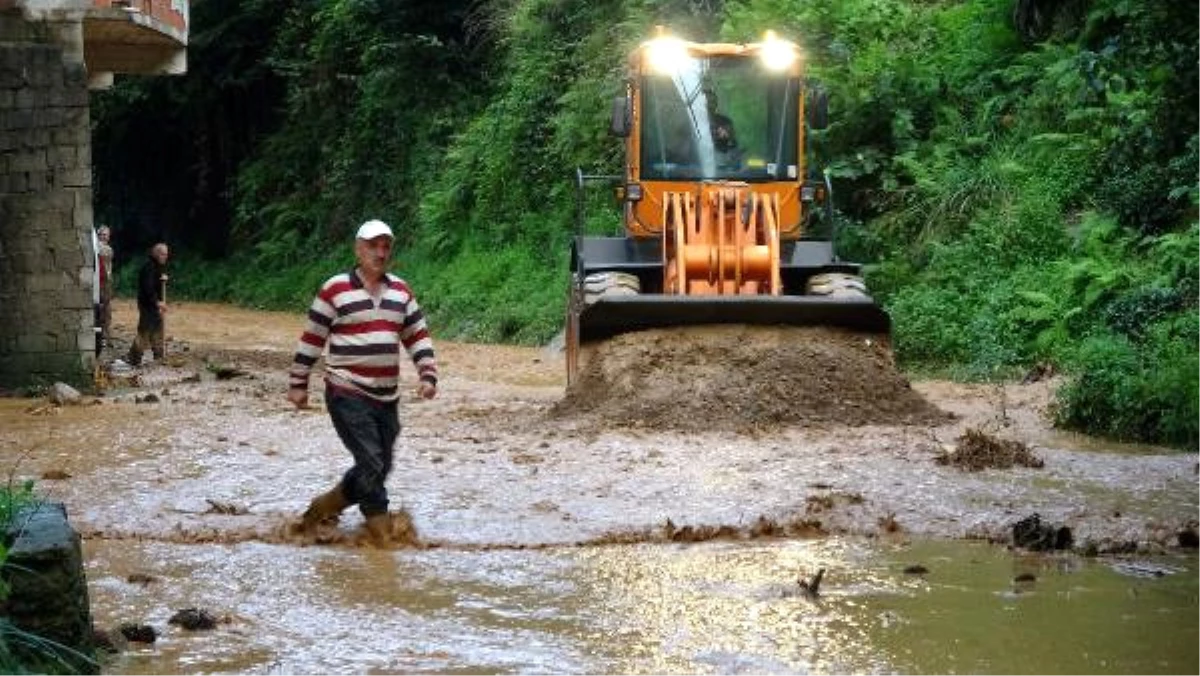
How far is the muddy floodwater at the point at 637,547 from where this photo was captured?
706cm

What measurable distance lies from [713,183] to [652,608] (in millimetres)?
8986

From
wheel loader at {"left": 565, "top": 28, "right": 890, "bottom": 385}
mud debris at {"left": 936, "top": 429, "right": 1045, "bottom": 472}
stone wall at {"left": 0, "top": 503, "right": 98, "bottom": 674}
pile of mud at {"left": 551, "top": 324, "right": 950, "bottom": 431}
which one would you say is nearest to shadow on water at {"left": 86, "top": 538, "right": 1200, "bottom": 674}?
stone wall at {"left": 0, "top": 503, "right": 98, "bottom": 674}

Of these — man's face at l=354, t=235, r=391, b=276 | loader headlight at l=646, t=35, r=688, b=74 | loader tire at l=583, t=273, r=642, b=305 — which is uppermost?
loader headlight at l=646, t=35, r=688, b=74

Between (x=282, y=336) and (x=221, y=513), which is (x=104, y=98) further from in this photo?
(x=221, y=513)

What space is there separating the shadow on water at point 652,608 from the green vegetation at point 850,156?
3.23 m

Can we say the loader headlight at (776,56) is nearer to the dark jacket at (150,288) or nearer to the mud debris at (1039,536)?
the mud debris at (1039,536)

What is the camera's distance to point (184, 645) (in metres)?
7.10

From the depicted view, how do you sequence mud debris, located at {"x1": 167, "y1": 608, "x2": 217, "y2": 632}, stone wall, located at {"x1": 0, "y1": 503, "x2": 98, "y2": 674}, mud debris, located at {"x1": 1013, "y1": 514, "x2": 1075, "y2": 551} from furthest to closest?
1. mud debris, located at {"x1": 1013, "y1": 514, "x2": 1075, "y2": 551}
2. mud debris, located at {"x1": 167, "y1": 608, "x2": 217, "y2": 632}
3. stone wall, located at {"x1": 0, "y1": 503, "x2": 98, "y2": 674}

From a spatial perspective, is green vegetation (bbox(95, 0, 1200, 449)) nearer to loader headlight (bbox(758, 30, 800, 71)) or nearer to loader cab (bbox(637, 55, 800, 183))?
loader headlight (bbox(758, 30, 800, 71))

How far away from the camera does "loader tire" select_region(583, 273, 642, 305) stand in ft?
49.7

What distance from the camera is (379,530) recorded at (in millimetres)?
9680

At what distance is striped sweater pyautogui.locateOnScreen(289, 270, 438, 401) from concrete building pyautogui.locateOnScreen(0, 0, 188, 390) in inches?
359

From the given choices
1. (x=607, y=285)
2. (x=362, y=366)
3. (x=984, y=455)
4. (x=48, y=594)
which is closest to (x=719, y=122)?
A: (x=607, y=285)

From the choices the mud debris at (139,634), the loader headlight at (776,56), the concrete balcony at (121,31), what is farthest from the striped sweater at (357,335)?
the concrete balcony at (121,31)
